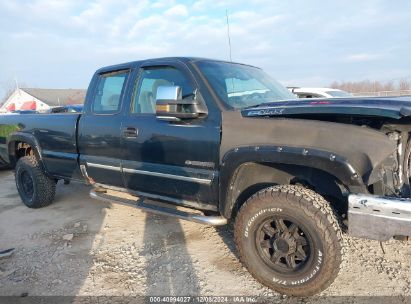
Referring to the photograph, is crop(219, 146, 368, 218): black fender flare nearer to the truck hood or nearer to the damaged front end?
the damaged front end

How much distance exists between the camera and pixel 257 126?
3.04 metres

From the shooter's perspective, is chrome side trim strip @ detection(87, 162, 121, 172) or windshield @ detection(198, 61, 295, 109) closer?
windshield @ detection(198, 61, 295, 109)

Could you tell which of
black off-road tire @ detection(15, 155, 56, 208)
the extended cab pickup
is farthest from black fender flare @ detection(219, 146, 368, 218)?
black off-road tire @ detection(15, 155, 56, 208)

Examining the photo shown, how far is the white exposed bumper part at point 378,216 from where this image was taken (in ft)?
8.07

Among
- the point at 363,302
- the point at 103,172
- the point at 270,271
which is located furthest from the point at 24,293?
the point at 363,302

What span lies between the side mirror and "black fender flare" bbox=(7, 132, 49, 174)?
2.74 m

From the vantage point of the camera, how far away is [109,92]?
4.44m

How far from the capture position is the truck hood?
8.14 feet

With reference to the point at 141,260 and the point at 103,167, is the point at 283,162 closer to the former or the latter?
the point at 141,260

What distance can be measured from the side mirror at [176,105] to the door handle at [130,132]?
60 cm

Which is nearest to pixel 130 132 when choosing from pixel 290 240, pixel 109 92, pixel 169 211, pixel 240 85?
pixel 109 92

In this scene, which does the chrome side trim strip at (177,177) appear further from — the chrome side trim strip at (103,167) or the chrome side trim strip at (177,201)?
the chrome side trim strip at (177,201)

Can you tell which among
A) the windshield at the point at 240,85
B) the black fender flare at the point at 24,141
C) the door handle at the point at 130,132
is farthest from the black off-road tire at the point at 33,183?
the windshield at the point at 240,85

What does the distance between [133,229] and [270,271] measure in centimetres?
210
